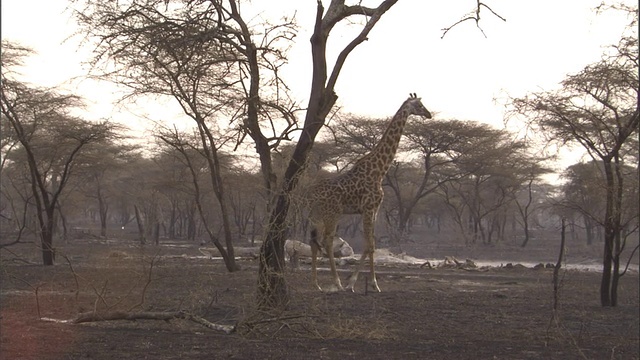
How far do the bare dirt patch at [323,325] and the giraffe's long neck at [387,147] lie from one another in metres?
1.96

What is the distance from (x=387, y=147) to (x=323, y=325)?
450cm

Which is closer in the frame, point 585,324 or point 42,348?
point 42,348

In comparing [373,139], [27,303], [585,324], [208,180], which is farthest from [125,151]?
[585,324]

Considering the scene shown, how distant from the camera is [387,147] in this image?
1241cm

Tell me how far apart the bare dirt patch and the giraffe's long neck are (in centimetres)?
196

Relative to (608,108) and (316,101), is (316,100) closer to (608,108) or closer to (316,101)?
(316,101)

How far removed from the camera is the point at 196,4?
370 inches

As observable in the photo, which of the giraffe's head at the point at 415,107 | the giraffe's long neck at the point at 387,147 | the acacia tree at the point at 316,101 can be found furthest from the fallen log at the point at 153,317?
the giraffe's head at the point at 415,107

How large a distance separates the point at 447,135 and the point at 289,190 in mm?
24061

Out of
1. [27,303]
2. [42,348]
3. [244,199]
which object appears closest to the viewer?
[42,348]

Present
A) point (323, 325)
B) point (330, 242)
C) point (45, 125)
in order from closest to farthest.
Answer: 1. point (323, 325)
2. point (330, 242)
3. point (45, 125)

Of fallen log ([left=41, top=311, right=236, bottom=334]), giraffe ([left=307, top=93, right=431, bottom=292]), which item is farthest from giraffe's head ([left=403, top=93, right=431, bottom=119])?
fallen log ([left=41, top=311, right=236, bottom=334])

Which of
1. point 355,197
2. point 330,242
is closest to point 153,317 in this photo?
point 330,242

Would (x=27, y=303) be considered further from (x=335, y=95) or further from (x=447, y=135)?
(x=447, y=135)
